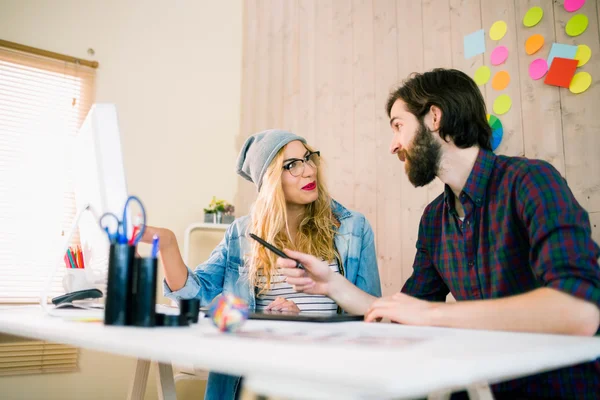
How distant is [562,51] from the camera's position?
1.61 m

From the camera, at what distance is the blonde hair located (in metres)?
1.68

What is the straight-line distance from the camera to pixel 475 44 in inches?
75.4

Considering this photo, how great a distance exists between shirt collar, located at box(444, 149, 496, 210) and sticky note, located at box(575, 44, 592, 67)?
0.63 meters

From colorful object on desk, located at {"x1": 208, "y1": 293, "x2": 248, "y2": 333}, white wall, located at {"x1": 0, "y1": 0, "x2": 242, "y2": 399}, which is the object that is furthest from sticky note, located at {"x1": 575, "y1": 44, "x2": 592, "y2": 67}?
white wall, located at {"x1": 0, "y1": 0, "x2": 242, "y2": 399}

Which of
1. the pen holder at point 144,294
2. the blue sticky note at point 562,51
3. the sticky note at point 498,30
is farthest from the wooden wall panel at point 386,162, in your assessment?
the pen holder at point 144,294

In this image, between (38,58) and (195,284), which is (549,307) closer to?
(195,284)

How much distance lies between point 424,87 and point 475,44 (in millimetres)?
670

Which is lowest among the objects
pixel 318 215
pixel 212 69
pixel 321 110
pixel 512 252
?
pixel 512 252

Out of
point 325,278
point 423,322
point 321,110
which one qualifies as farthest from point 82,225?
point 321,110

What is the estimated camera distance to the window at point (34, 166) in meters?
2.55

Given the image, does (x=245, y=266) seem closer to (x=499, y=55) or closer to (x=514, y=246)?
(x=514, y=246)

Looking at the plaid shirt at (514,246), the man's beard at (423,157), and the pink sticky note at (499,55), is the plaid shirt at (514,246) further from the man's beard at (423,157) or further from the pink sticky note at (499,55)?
the pink sticky note at (499,55)

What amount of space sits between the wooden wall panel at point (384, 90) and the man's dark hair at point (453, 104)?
426 mm

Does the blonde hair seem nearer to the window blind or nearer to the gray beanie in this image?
the gray beanie
